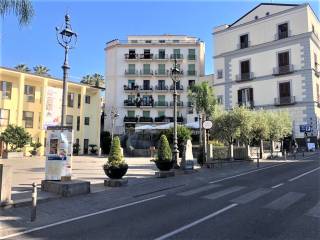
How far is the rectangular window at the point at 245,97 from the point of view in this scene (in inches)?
1769

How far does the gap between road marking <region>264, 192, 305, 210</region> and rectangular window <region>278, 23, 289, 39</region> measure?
35170 mm

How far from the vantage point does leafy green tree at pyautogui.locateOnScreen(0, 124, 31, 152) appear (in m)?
33.5

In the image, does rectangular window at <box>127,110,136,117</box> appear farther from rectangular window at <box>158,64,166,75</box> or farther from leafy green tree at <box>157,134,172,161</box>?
leafy green tree at <box>157,134,172,161</box>

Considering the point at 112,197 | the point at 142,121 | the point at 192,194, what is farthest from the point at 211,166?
the point at 142,121

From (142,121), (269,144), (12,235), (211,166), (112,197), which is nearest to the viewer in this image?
→ (12,235)

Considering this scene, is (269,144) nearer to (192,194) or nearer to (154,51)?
(192,194)

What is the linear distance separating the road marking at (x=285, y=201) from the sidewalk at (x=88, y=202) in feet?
13.2

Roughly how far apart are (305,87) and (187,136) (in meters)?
17.0

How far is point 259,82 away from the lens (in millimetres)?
44344

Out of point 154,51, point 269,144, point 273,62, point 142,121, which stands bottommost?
point 269,144

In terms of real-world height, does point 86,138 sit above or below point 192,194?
above

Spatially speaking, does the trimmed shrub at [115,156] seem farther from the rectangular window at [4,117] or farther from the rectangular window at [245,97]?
the rectangular window at [245,97]

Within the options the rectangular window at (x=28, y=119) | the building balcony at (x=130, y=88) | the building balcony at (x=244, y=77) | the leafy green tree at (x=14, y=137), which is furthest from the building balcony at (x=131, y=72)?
the leafy green tree at (x=14, y=137)

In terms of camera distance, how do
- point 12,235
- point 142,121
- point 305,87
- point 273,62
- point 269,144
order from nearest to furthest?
point 12,235
point 269,144
point 305,87
point 273,62
point 142,121
